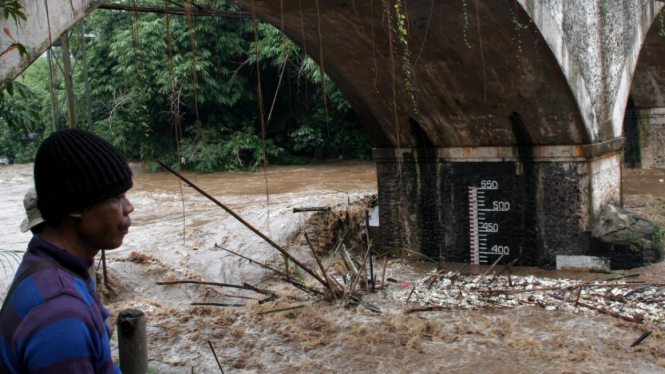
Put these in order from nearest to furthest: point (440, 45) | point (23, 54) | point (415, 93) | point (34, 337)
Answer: point (34, 337)
point (23, 54)
point (440, 45)
point (415, 93)

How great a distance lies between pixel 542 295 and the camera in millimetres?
6617

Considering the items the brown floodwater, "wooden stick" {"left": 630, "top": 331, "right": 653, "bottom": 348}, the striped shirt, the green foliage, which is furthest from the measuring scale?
the green foliage

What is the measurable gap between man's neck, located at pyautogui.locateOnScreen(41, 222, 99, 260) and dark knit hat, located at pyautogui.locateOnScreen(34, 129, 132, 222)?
3cm

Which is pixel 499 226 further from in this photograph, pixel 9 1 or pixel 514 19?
pixel 9 1

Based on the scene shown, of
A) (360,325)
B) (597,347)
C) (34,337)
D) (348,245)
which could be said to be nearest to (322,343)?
(360,325)

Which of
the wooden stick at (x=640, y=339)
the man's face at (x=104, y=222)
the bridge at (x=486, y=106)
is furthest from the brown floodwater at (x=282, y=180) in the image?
Result: the man's face at (x=104, y=222)

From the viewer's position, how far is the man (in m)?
1.25

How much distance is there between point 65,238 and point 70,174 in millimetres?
146

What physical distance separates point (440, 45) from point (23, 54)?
13.9 feet

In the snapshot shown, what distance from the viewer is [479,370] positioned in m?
4.98

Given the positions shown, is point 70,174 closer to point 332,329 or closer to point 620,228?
point 332,329

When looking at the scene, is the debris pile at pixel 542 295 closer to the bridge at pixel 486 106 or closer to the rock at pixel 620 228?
the rock at pixel 620 228

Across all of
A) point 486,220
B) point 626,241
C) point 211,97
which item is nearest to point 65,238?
point 626,241

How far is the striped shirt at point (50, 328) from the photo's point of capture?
124cm
